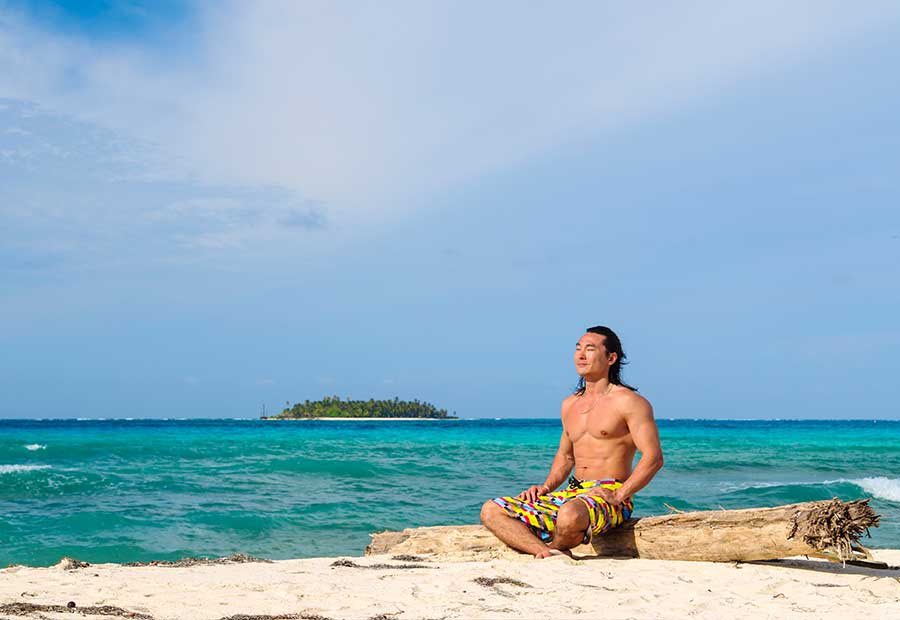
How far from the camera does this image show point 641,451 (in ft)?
20.7

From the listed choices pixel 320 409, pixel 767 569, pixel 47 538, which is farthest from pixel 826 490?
pixel 320 409

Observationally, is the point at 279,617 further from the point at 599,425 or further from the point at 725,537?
the point at 725,537

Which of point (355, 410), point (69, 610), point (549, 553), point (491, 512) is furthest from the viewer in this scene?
point (355, 410)

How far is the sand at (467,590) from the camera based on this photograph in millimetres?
4672

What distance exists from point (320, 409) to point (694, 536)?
110 m

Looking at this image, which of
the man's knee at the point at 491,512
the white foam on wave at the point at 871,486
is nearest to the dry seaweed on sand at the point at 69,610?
the man's knee at the point at 491,512

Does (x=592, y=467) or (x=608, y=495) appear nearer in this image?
(x=608, y=495)

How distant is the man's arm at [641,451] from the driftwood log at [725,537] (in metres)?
0.40

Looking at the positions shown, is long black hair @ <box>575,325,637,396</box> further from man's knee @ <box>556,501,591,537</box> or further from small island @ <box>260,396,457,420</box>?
small island @ <box>260,396,457,420</box>

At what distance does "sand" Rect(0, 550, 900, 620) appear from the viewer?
4.67 metres

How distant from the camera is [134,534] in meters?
9.92

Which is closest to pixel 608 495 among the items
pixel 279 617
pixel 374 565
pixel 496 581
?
pixel 496 581

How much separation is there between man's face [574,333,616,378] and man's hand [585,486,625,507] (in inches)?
36.4

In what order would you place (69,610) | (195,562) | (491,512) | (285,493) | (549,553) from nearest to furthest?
(69,610)
(549,553)
(491,512)
(195,562)
(285,493)
